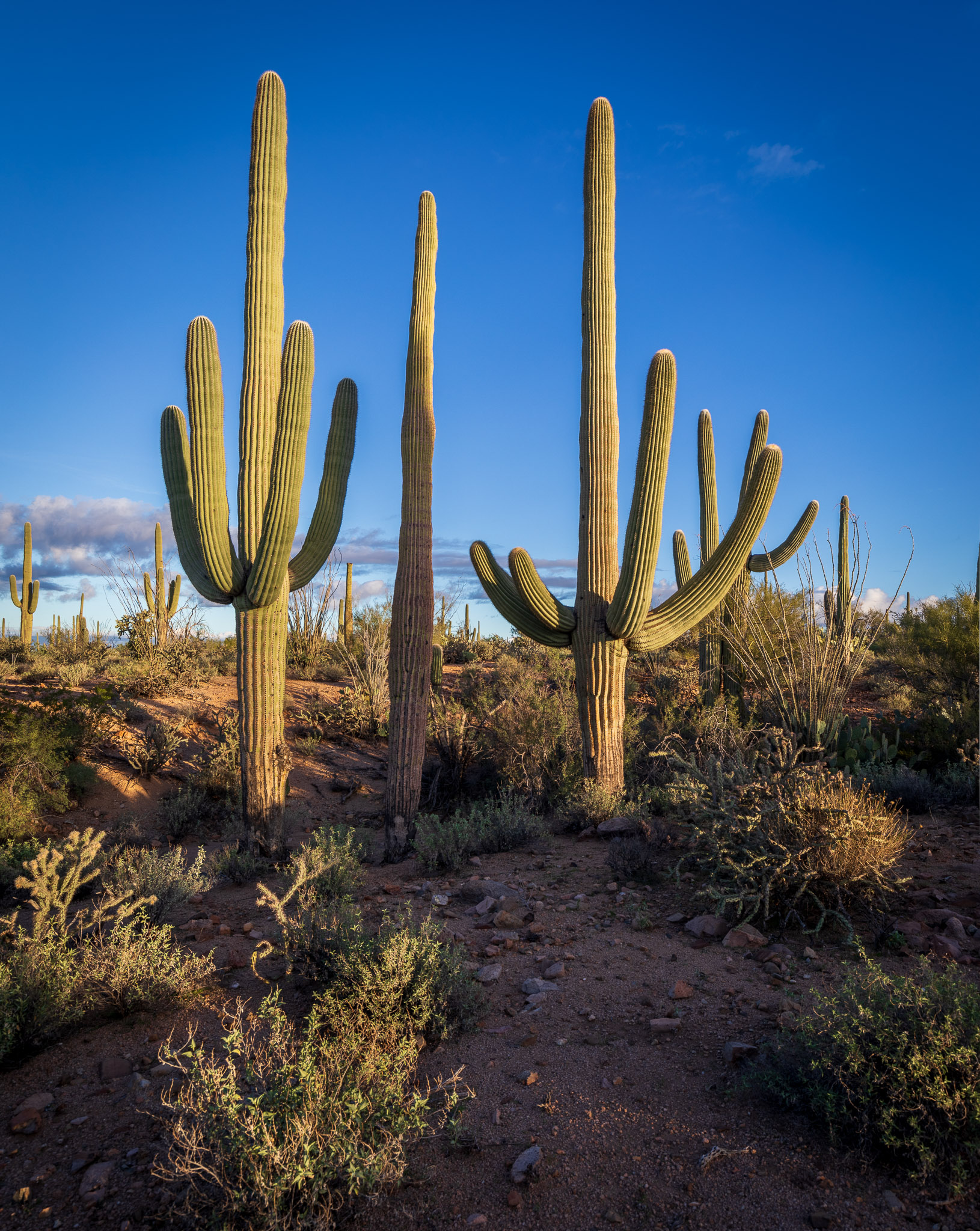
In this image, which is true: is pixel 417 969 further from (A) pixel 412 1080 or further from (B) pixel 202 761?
(B) pixel 202 761

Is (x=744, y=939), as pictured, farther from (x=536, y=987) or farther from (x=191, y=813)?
(x=191, y=813)

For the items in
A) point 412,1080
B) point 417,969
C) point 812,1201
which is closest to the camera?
point 812,1201

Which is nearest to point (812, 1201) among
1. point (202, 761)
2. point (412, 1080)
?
point (412, 1080)

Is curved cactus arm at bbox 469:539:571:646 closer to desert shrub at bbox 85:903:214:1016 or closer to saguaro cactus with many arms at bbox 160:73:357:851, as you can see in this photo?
saguaro cactus with many arms at bbox 160:73:357:851

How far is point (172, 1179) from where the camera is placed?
2559 millimetres

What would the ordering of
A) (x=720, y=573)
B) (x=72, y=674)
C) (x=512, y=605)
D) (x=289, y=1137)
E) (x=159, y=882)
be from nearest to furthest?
(x=289, y=1137) → (x=159, y=882) → (x=720, y=573) → (x=512, y=605) → (x=72, y=674)

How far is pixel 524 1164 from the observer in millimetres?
2766

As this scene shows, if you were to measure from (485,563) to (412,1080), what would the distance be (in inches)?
248

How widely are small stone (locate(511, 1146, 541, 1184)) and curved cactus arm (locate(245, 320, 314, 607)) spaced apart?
583 cm

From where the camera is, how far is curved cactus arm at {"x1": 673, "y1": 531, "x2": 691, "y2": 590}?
40.2 ft

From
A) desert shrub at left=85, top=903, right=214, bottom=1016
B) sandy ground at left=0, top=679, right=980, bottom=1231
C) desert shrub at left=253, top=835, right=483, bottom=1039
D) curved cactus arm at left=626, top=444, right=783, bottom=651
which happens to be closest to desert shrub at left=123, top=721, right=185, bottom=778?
sandy ground at left=0, top=679, right=980, bottom=1231

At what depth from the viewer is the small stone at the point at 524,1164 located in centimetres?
271

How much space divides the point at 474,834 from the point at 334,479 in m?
4.60

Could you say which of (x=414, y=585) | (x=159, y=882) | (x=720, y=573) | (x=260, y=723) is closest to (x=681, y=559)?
(x=720, y=573)
